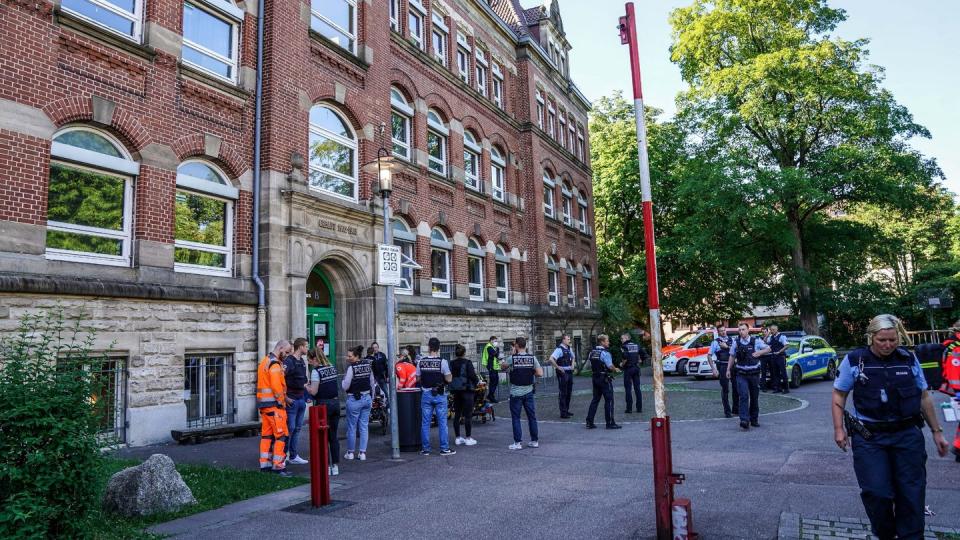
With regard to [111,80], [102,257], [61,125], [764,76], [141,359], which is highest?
[764,76]

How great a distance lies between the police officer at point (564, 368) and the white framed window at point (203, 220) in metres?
6.91

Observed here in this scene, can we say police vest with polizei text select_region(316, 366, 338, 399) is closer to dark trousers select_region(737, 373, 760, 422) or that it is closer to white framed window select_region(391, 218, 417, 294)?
dark trousers select_region(737, 373, 760, 422)

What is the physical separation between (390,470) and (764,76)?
1041 inches

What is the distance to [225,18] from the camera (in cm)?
1359

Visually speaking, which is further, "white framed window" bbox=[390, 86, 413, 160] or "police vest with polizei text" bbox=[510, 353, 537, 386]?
"white framed window" bbox=[390, 86, 413, 160]

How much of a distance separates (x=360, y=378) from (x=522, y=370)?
2674 mm

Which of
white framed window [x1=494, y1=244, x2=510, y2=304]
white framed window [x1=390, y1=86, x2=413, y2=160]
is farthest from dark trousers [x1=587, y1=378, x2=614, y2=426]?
white framed window [x1=494, y1=244, x2=510, y2=304]

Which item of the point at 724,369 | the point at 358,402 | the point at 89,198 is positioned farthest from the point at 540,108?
the point at 358,402

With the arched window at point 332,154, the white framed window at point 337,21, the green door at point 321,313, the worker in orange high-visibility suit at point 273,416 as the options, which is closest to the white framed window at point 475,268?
the arched window at point 332,154

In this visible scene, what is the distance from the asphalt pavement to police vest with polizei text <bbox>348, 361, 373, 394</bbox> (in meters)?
1.06

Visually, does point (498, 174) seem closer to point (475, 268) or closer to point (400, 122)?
point (475, 268)

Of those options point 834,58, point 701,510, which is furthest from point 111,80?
point 834,58

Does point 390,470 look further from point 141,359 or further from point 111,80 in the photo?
point 111,80

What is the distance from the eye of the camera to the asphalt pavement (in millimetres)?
5906
